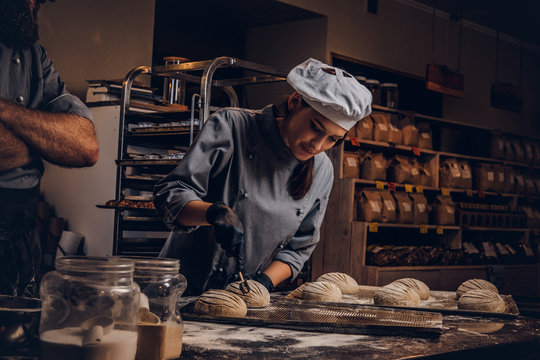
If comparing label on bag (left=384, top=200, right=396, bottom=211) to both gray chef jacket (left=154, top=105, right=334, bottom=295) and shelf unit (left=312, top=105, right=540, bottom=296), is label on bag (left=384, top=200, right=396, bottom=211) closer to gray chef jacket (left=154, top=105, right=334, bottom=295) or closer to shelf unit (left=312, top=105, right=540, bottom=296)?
shelf unit (left=312, top=105, right=540, bottom=296)

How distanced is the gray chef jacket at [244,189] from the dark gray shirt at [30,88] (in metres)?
1.50

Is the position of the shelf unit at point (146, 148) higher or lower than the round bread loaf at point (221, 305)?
higher

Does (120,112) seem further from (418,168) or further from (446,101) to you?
(446,101)

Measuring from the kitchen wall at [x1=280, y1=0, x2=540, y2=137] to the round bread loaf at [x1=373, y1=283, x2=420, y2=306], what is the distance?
12.8ft

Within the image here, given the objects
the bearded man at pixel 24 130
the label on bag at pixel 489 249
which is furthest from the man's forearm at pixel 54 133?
the label on bag at pixel 489 249

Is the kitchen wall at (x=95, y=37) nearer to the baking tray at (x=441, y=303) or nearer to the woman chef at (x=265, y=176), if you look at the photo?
the woman chef at (x=265, y=176)

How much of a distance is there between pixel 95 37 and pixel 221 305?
3.26 meters

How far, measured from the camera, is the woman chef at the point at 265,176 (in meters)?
2.02

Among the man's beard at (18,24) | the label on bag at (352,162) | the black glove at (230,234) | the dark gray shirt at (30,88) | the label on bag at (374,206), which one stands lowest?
the black glove at (230,234)

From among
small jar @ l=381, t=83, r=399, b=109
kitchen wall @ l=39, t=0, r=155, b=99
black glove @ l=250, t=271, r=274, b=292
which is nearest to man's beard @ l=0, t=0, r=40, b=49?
kitchen wall @ l=39, t=0, r=155, b=99

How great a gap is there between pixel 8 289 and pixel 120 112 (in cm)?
135

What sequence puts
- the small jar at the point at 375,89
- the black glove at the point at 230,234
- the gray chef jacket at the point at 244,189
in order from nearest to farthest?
the black glove at the point at 230,234 → the gray chef jacket at the point at 244,189 → the small jar at the point at 375,89

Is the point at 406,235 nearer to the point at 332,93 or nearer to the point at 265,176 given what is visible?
the point at 265,176

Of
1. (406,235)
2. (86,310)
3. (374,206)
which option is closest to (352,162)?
(374,206)
